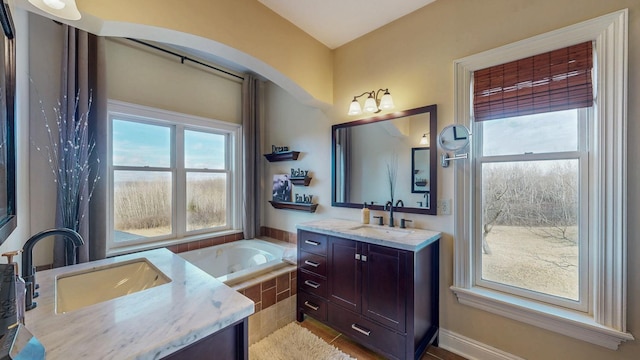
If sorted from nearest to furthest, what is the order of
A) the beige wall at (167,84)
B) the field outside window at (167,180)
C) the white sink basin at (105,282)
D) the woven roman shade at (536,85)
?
the white sink basin at (105,282) < the woven roman shade at (536,85) < the beige wall at (167,84) < the field outside window at (167,180)

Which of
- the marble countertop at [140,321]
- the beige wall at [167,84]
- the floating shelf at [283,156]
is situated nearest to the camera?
the marble countertop at [140,321]

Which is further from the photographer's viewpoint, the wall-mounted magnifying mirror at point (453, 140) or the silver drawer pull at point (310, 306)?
the silver drawer pull at point (310, 306)

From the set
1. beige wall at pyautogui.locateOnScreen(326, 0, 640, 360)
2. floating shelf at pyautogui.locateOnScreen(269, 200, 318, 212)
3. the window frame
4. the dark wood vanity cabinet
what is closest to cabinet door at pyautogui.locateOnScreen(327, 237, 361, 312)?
the dark wood vanity cabinet

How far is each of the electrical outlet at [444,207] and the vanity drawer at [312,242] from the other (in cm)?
97

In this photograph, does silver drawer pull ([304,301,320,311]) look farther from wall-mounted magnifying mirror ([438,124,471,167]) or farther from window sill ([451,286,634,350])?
wall-mounted magnifying mirror ([438,124,471,167])

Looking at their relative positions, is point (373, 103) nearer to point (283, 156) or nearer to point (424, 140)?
point (424, 140)

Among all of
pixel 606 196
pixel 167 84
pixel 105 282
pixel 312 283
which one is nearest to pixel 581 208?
pixel 606 196

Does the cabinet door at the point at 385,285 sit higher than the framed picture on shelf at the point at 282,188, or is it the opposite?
the framed picture on shelf at the point at 282,188

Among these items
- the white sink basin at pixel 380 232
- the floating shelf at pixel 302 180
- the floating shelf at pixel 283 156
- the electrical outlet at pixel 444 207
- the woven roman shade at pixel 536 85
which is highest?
the woven roman shade at pixel 536 85

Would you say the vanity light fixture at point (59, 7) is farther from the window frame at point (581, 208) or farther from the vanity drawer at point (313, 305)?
the window frame at point (581, 208)

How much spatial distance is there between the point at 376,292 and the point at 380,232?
1.53 ft

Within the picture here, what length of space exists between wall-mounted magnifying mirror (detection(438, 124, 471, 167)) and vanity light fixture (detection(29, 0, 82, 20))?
225 cm

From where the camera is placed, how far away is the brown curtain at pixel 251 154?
11.0 feet

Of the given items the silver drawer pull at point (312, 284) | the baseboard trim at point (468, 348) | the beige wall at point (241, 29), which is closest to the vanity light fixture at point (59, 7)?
the beige wall at point (241, 29)
